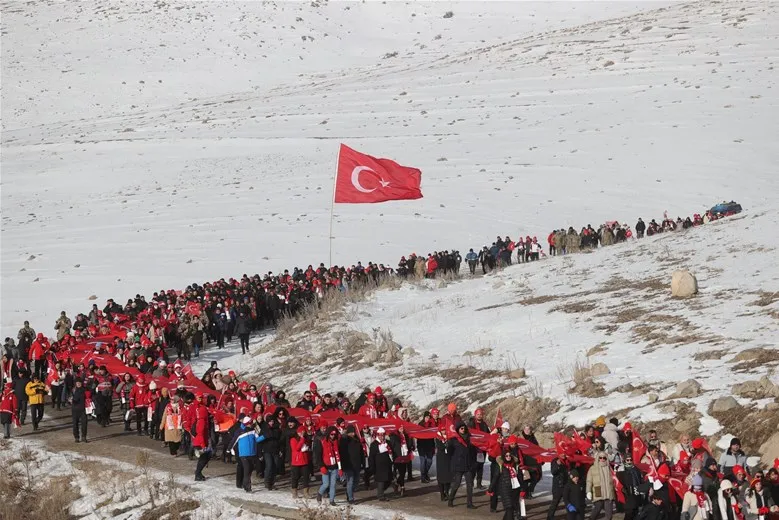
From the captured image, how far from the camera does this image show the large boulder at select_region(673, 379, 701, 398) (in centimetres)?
1828

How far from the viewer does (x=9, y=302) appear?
40656 mm

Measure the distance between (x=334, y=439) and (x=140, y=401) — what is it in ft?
23.4

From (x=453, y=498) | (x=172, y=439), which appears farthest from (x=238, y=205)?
(x=453, y=498)

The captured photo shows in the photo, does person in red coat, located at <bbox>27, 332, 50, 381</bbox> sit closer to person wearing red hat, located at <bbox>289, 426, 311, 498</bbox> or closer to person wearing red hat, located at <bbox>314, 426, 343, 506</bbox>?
person wearing red hat, located at <bbox>289, 426, 311, 498</bbox>

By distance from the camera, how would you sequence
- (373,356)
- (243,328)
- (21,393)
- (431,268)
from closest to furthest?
(21,393) < (373,356) < (243,328) < (431,268)

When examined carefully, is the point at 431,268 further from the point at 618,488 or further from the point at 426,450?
the point at 618,488

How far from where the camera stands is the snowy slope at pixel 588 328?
65.8 ft

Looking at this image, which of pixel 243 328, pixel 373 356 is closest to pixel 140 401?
pixel 373 356

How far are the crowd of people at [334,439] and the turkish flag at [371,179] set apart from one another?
5951 mm

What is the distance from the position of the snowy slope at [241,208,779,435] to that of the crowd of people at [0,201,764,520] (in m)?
2.04

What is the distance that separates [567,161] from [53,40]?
60685 mm

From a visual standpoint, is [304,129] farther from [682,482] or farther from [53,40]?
[682,482]

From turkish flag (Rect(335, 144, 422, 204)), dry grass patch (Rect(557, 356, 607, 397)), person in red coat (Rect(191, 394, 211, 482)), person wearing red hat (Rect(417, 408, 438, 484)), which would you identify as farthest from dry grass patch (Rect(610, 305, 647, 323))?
person in red coat (Rect(191, 394, 211, 482))

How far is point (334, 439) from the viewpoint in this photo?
636 inches
